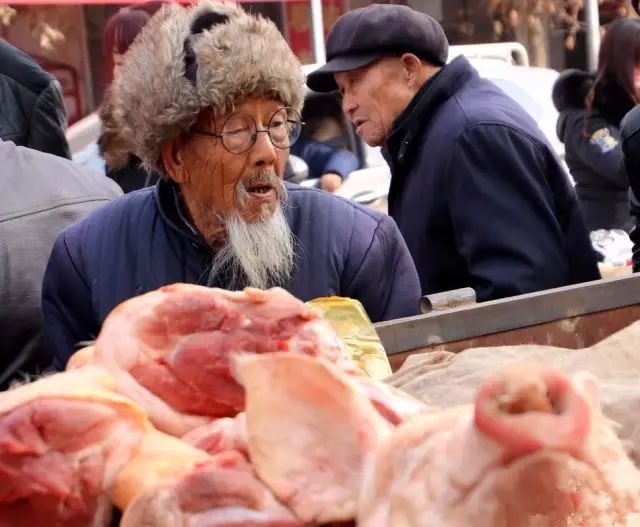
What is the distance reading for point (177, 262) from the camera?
2621mm

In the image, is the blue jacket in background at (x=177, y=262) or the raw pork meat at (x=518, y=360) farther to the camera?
the blue jacket in background at (x=177, y=262)

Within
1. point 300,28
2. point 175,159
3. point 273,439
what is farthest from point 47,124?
point 300,28

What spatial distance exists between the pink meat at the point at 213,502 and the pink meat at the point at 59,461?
0.08 m

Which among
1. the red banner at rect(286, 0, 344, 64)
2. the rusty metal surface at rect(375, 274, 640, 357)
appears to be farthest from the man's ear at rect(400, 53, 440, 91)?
the red banner at rect(286, 0, 344, 64)

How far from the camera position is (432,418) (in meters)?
1.05

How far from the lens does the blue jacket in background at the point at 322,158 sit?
6820 mm

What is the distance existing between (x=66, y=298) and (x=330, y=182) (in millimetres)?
4033

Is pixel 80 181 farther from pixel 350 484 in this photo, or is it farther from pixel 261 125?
pixel 350 484

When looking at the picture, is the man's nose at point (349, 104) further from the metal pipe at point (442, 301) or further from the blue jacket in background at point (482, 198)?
the metal pipe at point (442, 301)

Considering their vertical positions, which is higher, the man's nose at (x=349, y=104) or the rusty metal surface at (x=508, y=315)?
the rusty metal surface at (x=508, y=315)

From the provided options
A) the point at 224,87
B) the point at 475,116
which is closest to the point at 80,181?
the point at 224,87

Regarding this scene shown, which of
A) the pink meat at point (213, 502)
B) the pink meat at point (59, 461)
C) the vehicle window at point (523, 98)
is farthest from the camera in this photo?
the vehicle window at point (523, 98)

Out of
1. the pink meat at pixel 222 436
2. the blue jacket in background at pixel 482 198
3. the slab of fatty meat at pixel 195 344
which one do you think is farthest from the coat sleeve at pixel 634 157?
the pink meat at pixel 222 436

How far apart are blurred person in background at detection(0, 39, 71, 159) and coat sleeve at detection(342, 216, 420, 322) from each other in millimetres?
2161
